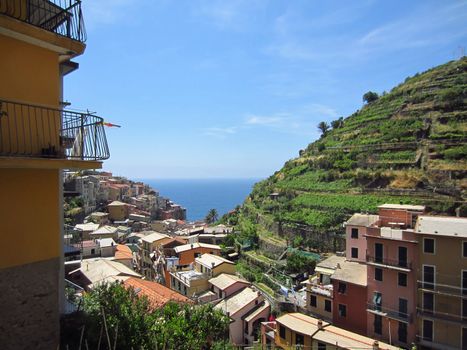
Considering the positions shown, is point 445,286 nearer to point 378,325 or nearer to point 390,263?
point 390,263

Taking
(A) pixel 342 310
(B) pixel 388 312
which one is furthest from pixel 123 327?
(A) pixel 342 310

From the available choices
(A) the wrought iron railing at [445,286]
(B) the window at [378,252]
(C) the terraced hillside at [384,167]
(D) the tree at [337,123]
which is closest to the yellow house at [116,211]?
(C) the terraced hillside at [384,167]

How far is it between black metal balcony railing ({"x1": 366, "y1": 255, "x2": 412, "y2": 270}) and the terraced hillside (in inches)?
576

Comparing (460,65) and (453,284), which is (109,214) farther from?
(460,65)

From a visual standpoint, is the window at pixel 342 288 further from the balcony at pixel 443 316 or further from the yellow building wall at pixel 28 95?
the yellow building wall at pixel 28 95

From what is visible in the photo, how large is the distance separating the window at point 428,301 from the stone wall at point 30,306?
708 inches

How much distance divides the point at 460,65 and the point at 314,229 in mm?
37347

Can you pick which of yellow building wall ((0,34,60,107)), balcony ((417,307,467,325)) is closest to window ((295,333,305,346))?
balcony ((417,307,467,325))

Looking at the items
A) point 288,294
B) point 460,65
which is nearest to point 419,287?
point 288,294

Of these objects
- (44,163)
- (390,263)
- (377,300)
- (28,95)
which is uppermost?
(28,95)

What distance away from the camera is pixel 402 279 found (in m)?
18.3

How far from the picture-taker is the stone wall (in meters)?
4.68

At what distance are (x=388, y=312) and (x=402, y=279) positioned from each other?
6.39ft

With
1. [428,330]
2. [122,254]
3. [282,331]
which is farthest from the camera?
[122,254]
